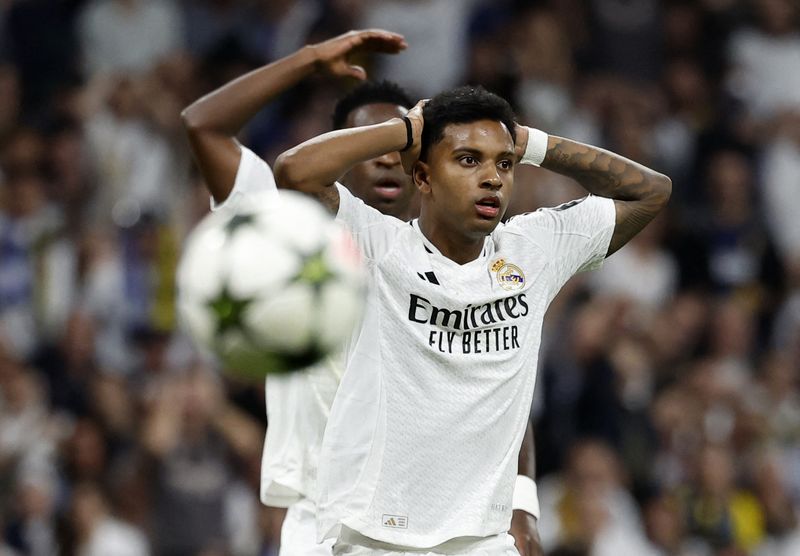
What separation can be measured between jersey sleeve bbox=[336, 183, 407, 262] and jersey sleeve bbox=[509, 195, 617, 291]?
1.71 ft

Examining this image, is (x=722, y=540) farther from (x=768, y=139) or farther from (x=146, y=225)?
(x=146, y=225)

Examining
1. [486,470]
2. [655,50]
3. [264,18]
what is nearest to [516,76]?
[655,50]

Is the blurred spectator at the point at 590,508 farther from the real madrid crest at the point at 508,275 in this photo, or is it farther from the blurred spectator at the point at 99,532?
the real madrid crest at the point at 508,275

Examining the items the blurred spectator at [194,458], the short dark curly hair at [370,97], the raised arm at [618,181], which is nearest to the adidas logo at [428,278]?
the raised arm at [618,181]

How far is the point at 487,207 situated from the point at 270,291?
3.20ft

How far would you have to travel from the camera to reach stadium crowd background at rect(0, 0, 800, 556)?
9734 millimetres

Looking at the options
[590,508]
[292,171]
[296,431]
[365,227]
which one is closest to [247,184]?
[292,171]

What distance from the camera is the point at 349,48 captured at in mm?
5062

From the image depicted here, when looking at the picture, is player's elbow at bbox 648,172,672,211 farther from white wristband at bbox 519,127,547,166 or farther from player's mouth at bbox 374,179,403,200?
player's mouth at bbox 374,179,403,200

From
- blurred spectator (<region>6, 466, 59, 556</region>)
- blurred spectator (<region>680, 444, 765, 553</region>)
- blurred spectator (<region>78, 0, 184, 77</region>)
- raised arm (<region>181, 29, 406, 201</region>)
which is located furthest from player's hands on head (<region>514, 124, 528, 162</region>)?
blurred spectator (<region>78, 0, 184, 77</region>)

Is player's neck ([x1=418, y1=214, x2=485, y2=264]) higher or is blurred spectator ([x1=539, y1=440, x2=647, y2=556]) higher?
player's neck ([x1=418, y1=214, x2=485, y2=264])

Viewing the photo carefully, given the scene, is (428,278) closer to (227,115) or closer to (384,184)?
(227,115)

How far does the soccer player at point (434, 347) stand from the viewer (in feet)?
15.1

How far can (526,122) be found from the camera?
11586mm
